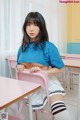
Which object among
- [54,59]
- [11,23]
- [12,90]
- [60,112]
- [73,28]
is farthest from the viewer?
[73,28]

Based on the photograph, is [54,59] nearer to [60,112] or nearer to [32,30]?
[32,30]

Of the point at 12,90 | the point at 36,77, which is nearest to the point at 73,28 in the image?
the point at 36,77

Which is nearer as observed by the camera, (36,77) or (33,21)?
(36,77)

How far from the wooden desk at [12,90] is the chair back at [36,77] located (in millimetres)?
146

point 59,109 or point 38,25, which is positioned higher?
point 38,25

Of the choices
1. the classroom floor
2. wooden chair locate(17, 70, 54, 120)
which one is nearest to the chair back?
wooden chair locate(17, 70, 54, 120)

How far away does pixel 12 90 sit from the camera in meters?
1.23

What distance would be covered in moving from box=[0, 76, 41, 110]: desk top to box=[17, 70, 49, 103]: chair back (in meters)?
0.15

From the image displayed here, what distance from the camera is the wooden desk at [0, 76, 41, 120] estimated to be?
105cm

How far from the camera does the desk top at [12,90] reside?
41.6 inches

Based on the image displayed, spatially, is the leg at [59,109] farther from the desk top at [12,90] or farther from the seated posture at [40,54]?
the desk top at [12,90]

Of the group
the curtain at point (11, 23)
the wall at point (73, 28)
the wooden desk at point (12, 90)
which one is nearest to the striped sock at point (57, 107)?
the wooden desk at point (12, 90)

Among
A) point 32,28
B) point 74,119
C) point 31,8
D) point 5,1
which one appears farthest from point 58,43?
point 32,28

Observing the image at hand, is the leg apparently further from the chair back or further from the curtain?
the curtain
